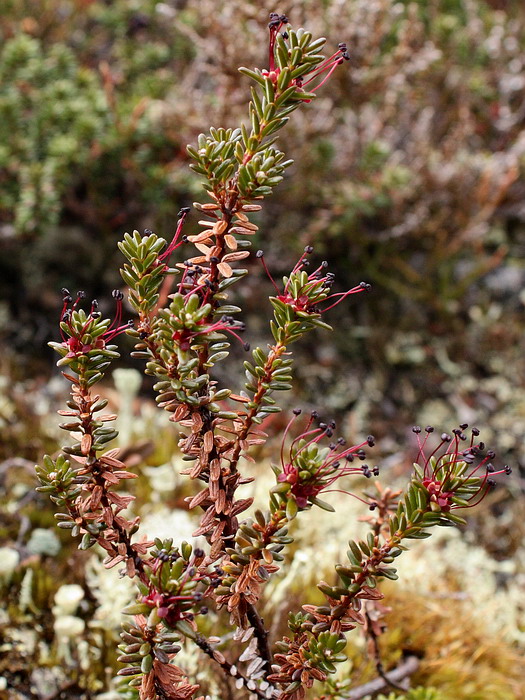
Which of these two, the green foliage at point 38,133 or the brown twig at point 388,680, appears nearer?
the brown twig at point 388,680

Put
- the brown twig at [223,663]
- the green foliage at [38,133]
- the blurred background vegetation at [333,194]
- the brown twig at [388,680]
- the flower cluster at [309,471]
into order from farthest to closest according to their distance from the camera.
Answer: the blurred background vegetation at [333,194], the green foliage at [38,133], the brown twig at [388,680], the brown twig at [223,663], the flower cluster at [309,471]

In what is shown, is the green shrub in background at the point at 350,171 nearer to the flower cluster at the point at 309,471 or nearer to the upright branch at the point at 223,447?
the upright branch at the point at 223,447

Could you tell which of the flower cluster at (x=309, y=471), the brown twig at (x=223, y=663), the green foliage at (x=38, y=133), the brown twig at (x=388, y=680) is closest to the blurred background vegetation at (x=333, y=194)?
the green foliage at (x=38, y=133)

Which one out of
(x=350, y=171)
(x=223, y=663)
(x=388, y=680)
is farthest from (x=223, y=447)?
(x=350, y=171)

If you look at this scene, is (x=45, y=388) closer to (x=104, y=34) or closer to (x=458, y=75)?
(x=104, y=34)

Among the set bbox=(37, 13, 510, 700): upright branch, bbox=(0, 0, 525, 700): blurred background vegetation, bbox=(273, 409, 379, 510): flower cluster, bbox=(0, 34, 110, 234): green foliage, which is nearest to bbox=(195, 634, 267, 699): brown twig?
bbox=(37, 13, 510, 700): upright branch

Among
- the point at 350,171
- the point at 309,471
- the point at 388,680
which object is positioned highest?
the point at 350,171

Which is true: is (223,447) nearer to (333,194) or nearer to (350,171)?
(333,194)

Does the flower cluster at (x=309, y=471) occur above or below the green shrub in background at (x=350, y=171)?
below

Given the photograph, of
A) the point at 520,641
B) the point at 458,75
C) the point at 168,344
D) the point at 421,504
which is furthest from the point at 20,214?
the point at 458,75
